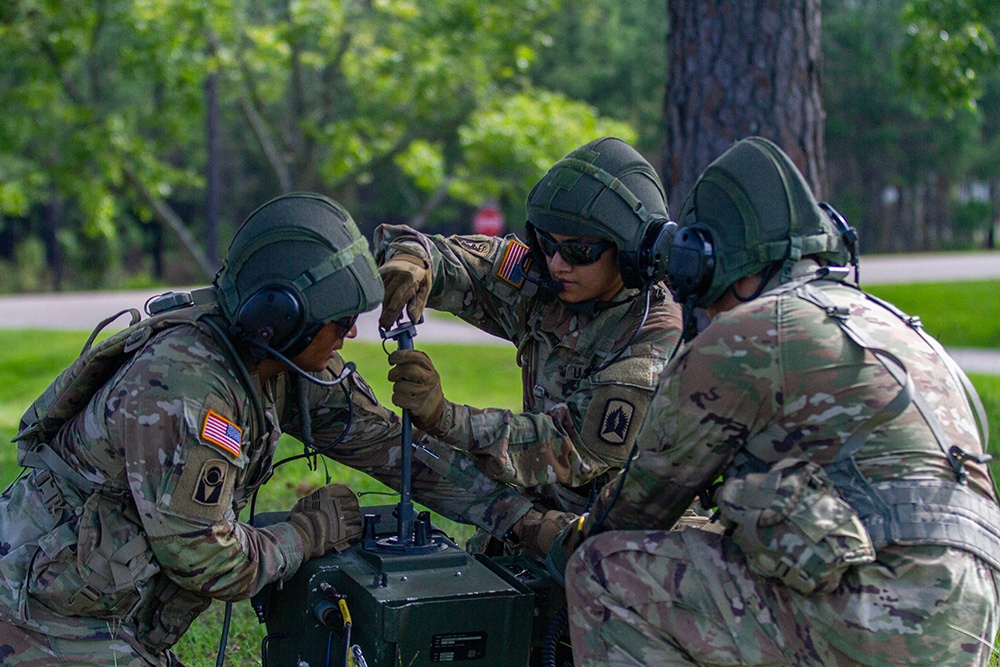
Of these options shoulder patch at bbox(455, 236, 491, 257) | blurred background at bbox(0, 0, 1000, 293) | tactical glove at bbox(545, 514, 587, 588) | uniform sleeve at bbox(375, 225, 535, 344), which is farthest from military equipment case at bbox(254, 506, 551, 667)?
blurred background at bbox(0, 0, 1000, 293)

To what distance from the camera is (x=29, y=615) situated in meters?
3.45

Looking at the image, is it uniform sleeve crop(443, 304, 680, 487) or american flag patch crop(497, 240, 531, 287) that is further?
american flag patch crop(497, 240, 531, 287)

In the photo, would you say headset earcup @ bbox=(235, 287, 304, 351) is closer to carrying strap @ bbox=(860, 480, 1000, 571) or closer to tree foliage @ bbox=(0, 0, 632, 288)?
carrying strap @ bbox=(860, 480, 1000, 571)

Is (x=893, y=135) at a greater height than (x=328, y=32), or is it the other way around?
(x=328, y=32)

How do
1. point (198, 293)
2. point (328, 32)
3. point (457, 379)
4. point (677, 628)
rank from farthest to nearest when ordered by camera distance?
point (328, 32) → point (457, 379) → point (198, 293) → point (677, 628)

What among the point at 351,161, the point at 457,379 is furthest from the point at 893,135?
the point at 457,379

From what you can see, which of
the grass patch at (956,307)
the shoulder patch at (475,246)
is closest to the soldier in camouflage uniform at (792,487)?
the shoulder patch at (475,246)

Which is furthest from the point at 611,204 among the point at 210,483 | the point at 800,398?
the point at 210,483

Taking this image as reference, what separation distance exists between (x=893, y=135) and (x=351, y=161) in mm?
28683

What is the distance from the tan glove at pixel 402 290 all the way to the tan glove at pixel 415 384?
256 mm

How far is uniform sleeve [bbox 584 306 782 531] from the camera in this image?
2.95 metres

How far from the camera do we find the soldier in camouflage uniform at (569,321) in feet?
13.3

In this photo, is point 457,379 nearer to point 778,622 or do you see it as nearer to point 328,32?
point 328,32

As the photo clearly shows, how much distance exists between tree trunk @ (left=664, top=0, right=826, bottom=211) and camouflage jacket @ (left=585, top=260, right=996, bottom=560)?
3.57 metres
